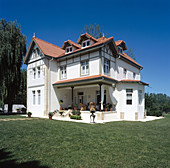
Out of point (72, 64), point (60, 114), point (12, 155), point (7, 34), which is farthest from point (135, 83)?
point (7, 34)

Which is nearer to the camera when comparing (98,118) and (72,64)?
(98,118)

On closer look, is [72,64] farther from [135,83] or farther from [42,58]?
[135,83]

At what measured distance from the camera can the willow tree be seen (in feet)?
64.6

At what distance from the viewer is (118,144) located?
5.76 metres

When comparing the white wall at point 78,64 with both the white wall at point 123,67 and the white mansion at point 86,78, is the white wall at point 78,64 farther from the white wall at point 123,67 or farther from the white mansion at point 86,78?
the white wall at point 123,67

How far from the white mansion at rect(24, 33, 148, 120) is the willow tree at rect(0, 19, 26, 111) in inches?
62.7

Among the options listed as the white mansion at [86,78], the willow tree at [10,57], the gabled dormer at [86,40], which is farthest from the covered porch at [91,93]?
the willow tree at [10,57]

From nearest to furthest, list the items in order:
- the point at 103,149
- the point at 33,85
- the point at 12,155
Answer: the point at 12,155
the point at 103,149
the point at 33,85

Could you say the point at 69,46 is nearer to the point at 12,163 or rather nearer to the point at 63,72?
the point at 63,72

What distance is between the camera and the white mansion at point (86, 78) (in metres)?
16.0

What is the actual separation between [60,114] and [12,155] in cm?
1338

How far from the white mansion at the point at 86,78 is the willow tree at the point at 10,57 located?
5.22ft

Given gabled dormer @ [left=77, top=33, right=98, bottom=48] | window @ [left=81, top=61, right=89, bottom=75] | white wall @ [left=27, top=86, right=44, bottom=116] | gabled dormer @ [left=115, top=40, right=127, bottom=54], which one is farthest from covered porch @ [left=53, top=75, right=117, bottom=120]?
gabled dormer @ [left=115, top=40, right=127, bottom=54]

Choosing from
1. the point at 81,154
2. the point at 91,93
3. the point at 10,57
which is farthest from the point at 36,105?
the point at 81,154
